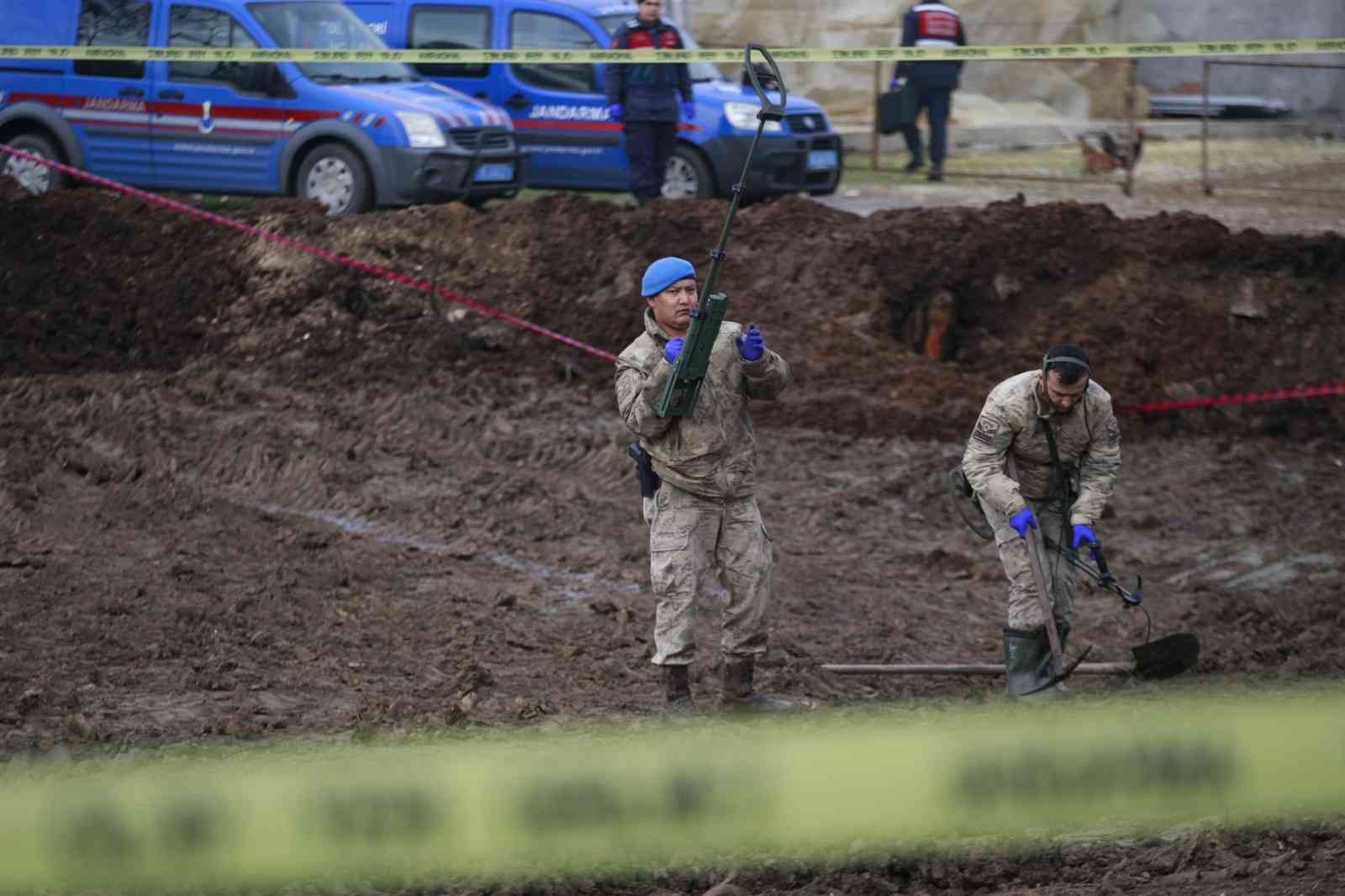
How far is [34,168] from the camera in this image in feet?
50.0

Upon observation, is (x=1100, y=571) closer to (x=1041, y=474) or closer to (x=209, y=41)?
(x=1041, y=474)

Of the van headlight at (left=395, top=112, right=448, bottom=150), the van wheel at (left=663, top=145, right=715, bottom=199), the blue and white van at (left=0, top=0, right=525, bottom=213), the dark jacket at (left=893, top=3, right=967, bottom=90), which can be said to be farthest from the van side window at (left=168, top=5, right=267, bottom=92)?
the dark jacket at (left=893, top=3, right=967, bottom=90)

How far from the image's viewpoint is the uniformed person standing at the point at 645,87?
14.6m

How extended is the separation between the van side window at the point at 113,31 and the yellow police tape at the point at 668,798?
1242 centimetres

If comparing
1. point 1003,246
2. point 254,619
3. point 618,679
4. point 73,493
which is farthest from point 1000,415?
point 1003,246

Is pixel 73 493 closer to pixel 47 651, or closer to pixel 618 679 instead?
pixel 47 651

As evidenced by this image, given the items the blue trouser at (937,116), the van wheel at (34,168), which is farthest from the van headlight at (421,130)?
the blue trouser at (937,116)

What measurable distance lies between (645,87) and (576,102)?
1.72m

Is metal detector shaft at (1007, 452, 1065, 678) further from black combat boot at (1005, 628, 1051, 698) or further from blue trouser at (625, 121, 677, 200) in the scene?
blue trouser at (625, 121, 677, 200)

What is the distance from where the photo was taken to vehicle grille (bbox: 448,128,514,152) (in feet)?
48.4

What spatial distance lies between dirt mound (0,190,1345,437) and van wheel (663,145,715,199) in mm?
1472

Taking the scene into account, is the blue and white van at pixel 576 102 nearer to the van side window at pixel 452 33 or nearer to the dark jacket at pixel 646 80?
the van side window at pixel 452 33

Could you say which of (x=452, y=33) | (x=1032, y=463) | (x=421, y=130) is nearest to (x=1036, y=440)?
(x=1032, y=463)

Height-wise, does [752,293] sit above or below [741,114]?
below
